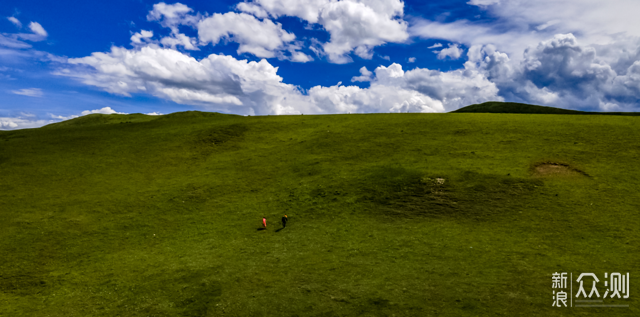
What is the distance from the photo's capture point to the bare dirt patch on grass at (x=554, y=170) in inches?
1438

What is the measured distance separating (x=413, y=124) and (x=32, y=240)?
56.3 metres

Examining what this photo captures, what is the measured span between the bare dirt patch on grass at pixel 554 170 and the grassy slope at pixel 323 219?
3.36 feet

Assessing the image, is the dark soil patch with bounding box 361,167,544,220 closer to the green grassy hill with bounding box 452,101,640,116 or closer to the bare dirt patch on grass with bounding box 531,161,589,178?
the bare dirt patch on grass with bounding box 531,161,589,178

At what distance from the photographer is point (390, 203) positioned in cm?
3453

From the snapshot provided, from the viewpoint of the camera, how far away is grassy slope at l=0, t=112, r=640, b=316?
22.2 m

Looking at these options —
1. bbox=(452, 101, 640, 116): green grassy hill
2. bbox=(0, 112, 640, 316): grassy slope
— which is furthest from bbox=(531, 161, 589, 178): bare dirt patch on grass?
bbox=(452, 101, 640, 116): green grassy hill

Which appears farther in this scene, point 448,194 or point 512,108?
point 512,108

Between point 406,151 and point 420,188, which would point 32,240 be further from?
point 406,151

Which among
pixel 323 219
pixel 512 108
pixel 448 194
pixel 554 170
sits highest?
pixel 512 108

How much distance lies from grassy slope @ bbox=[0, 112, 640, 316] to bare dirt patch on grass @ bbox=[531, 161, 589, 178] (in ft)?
3.36

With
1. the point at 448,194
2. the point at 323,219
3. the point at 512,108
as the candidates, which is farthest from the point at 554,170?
the point at 512,108

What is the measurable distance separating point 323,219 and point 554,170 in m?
29.5

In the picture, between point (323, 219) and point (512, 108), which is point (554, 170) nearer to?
point (323, 219)

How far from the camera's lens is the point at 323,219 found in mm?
33156
